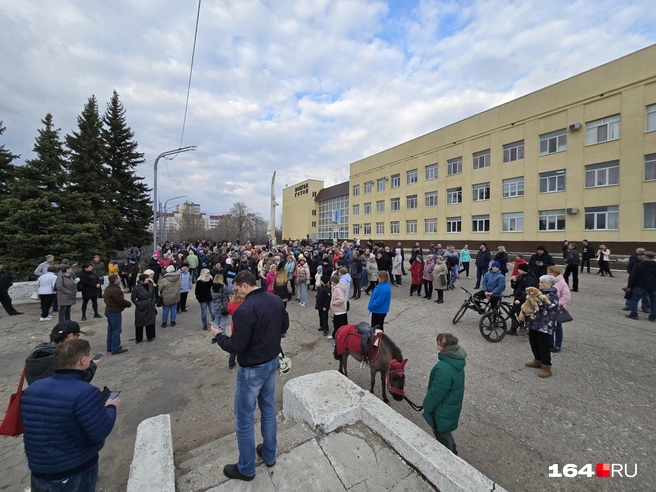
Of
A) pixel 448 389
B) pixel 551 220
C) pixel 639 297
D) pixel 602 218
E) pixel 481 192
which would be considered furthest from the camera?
pixel 481 192

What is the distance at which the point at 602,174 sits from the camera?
19344 mm

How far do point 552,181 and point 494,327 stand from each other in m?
21.6

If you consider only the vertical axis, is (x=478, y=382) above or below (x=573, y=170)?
below

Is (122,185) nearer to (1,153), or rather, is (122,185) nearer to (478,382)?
(1,153)

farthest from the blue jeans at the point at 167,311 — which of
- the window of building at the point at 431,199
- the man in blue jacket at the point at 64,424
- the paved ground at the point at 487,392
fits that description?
the window of building at the point at 431,199

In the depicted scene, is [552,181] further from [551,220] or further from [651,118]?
[651,118]

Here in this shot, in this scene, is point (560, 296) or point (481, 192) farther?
point (481, 192)

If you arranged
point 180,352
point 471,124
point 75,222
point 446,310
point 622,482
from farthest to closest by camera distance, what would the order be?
1. point 471,124
2. point 75,222
3. point 446,310
4. point 180,352
5. point 622,482

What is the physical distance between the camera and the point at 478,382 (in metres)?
4.75

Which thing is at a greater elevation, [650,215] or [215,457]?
[650,215]

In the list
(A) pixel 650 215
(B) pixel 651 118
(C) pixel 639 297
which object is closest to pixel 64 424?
(C) pixel 639 297

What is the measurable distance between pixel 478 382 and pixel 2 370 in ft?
29.9

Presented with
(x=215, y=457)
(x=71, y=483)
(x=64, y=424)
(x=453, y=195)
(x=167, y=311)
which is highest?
(x=453, y=195)


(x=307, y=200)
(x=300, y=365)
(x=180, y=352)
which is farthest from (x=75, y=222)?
(x=307, y=200)
